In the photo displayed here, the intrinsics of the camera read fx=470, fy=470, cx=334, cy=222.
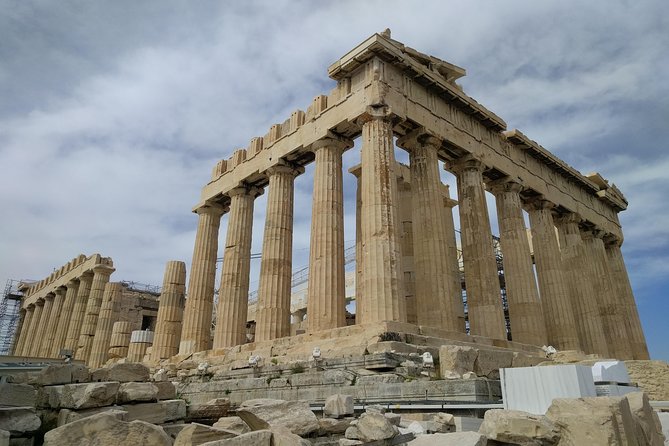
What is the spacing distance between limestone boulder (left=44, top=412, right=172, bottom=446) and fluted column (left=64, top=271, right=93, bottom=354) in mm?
39643

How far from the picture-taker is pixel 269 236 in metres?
21.8

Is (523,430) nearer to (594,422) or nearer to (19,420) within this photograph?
(594,422)

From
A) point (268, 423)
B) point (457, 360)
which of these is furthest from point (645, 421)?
point (457, 360)

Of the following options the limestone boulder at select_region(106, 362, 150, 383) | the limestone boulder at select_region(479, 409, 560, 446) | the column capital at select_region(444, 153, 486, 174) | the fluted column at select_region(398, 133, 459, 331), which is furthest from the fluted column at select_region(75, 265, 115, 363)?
the limestone boulder at select_region(479, 409, 560, 446)

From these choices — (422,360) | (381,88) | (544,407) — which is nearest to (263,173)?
(381,88)

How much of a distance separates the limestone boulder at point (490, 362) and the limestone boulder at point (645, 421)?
4.69m

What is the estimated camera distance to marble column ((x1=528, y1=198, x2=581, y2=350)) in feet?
77.4

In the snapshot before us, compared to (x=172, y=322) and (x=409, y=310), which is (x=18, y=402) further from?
(x=172, y=322)

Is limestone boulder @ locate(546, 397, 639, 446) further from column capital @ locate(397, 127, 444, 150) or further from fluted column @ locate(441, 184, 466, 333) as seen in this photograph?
column capital @ locate(397, 127, 444, 150)

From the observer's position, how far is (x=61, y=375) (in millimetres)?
8109

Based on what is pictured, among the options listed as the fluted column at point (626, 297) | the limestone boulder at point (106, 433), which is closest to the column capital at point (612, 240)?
the fluted column at point (626, 297)

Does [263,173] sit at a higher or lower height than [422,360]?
higher

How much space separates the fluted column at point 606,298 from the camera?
1123 inches

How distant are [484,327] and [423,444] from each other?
48.9 feet
